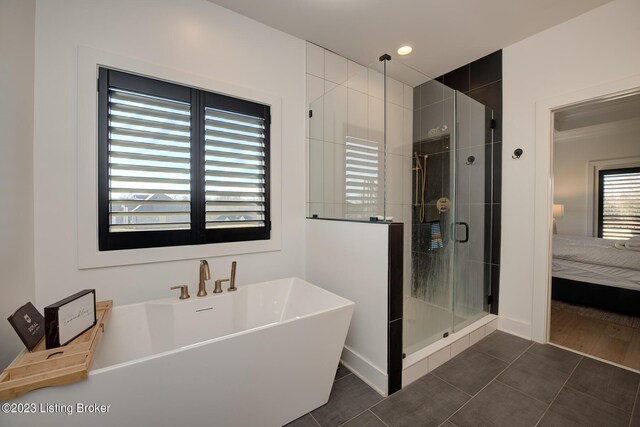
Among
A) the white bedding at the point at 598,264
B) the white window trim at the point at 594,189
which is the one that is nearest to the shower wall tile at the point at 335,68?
the white bedding at the point at 598,264

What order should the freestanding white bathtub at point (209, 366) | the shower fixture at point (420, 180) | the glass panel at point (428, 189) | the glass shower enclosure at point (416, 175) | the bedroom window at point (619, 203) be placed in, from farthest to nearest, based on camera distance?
the bedroom window at point (619, 203) → the shower fixture at point (420, 180) → the glass panel at point (428, 189) → the glass shower enclosure at point (416, 175) → the freestanding white bathtub at point (209, 366)

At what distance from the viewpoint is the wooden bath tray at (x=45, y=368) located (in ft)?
2.67

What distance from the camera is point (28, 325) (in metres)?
1.01

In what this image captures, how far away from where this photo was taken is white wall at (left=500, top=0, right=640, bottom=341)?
188cm

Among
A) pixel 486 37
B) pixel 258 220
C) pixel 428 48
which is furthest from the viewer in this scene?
pixel 428 48

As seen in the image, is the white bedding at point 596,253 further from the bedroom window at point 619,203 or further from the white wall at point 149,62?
the white wall at point 149,62

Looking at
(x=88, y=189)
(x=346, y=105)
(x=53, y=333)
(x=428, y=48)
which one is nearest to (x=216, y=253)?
(x=88, y=189)

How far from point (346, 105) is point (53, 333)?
8.05ft

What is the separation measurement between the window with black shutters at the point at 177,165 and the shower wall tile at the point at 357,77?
39.1 inches

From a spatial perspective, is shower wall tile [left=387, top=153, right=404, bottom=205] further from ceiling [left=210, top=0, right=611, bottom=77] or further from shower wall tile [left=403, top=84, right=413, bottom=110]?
ceiling [left=210, top=0, right=611, bottom=77]

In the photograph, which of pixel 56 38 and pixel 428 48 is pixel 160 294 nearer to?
pixel 56 38

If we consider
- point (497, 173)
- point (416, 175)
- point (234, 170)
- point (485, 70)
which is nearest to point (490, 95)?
point (485, 70)

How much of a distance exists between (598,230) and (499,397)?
16.4ft

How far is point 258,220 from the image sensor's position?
6.95 ft
